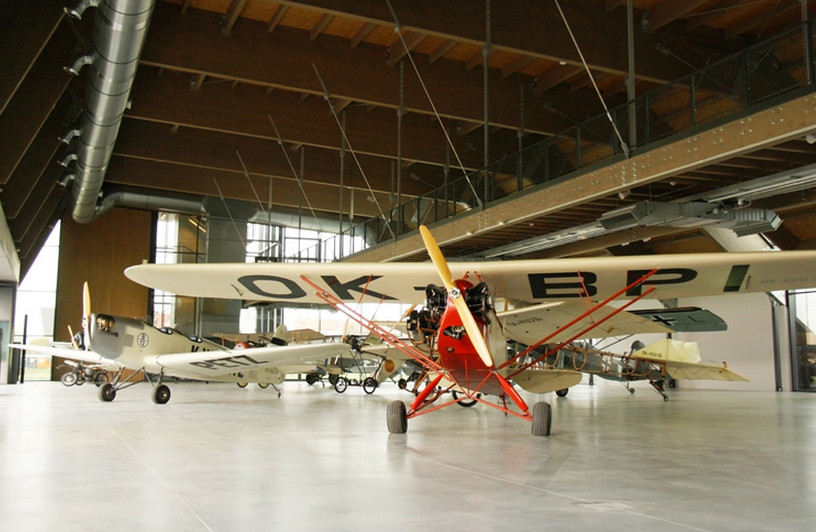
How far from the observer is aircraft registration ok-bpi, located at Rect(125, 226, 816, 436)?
7.15 meters

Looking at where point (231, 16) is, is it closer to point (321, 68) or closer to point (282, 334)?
point (321, 68)

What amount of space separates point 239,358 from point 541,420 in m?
6.67

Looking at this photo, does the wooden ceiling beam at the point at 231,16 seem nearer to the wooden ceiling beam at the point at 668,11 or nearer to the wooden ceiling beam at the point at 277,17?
the wooden ceiling beam at the point at 277,17

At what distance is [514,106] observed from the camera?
49.3 ft

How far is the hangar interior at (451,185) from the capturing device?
14.0ft

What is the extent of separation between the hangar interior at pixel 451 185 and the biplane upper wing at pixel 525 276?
1627mm

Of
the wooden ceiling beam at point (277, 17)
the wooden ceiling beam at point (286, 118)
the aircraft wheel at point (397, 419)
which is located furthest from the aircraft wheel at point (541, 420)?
the wooden ceiling beam at point (286, 118)

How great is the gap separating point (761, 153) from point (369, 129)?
34.1 feet

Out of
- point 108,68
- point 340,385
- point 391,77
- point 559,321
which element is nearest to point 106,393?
point 108,68

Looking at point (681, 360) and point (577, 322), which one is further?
point (681, 360)

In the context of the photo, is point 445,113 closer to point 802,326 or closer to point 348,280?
point 348,280

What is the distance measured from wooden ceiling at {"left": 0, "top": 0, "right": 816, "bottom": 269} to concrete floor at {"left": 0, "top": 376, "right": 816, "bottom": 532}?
4.46 m

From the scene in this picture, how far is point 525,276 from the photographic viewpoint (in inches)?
324

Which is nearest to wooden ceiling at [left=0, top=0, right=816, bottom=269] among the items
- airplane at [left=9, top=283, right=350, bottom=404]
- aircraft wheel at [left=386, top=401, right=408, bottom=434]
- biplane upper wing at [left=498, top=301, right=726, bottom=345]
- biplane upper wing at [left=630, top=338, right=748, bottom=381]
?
biplane upper wing at [left=498, top=301, right=726, bottom=345]
